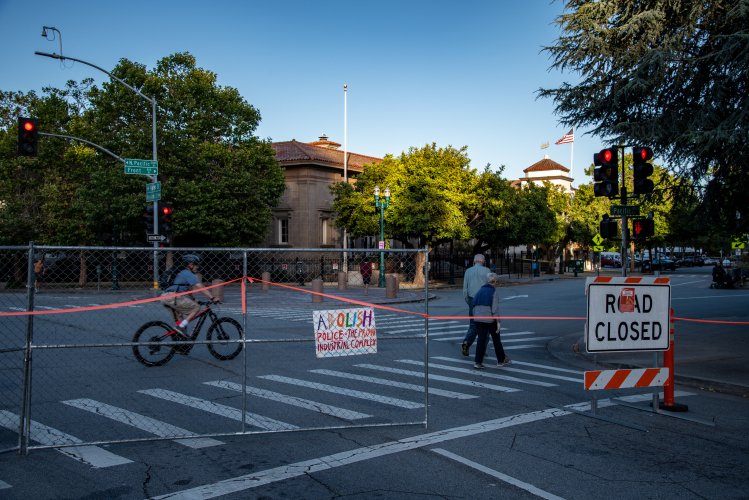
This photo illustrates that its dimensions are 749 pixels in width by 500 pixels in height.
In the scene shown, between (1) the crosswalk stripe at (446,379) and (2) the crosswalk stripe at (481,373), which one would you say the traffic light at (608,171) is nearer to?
(2) the crosswalk stripe at (481,373)

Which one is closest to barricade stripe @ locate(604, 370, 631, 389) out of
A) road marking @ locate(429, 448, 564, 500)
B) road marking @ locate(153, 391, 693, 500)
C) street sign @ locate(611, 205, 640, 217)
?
road marking @ locate(153, 391, 693, 500)

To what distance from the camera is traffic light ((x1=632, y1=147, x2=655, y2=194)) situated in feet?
35.2

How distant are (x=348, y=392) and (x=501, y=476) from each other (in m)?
3.42

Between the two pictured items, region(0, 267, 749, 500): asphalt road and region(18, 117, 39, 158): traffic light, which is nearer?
region(0, 267, 749, 500): asphalt road

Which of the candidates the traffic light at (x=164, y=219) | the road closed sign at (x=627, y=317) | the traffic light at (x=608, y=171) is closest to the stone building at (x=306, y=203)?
the traffic light at (x=164, y=219)

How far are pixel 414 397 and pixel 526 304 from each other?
17725 millimetres

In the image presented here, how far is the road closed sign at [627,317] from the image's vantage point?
23.2ft

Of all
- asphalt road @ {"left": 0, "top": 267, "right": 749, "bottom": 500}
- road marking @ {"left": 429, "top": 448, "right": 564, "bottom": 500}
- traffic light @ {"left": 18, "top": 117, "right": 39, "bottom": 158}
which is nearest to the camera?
road marking @ {"left": 429, "top": 448, "right": 564, "bottom": 500}

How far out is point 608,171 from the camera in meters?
11.3

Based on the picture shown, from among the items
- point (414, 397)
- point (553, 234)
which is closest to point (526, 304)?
point (414, 397)

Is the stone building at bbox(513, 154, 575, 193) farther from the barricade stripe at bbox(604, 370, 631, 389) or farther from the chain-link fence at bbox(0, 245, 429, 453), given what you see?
the barricade stripe at bbox(604, 370, 631, 389)

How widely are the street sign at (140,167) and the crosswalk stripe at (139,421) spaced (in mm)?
16593

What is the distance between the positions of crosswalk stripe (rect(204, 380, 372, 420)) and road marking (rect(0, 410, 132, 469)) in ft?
7.90

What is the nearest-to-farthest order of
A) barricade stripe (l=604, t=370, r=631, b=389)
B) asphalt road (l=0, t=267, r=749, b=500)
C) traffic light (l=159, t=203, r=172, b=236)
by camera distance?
1. asphalt road (l=0, t=267, r=749, b=500)
2. barricade stripe (l=604, t=370, r=631, b=389)
3. traffic light (l=159, t=203, r=172, b=236)
